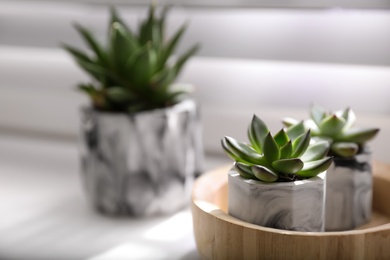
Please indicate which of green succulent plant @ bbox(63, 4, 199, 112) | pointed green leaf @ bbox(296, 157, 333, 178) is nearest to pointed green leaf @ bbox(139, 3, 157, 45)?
green succulent plant @ bbox(63, 4, 199, 112)

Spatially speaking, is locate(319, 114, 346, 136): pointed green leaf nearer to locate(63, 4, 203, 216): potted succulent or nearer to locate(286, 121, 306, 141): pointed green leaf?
locate(286, 121, 306, 141): pointed green leaf

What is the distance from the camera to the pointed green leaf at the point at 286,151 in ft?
2.14

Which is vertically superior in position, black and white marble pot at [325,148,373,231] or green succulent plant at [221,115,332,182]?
green succulent plant at [221,115,332,182]

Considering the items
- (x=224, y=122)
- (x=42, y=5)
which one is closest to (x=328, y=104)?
(x=224, y=122)

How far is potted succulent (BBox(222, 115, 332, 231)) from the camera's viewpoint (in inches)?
25.4

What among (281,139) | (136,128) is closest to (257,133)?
(281,139)

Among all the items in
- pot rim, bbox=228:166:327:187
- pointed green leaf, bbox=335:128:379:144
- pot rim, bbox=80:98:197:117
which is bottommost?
pot rim, bbox=228:166:327:187

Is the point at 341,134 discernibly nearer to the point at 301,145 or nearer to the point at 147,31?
the point at 301,145

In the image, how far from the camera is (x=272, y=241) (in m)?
0.62

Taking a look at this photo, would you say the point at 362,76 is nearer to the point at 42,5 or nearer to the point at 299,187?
the point at 299,187

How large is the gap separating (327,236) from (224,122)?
0.46 meters

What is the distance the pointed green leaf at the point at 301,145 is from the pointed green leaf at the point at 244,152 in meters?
0.03

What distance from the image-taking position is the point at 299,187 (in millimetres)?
645

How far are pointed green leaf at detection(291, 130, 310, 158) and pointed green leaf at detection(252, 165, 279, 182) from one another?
31 millimetres
